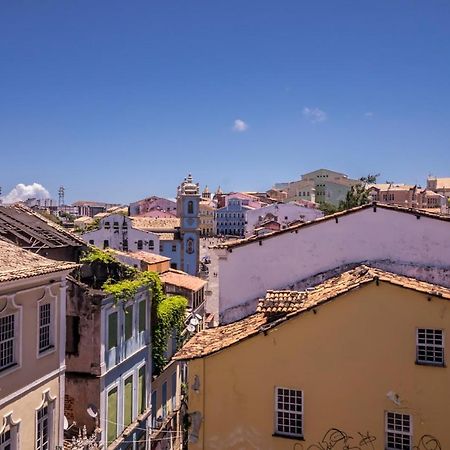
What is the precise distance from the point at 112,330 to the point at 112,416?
12.5 ft

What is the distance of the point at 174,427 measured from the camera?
32.6 metres

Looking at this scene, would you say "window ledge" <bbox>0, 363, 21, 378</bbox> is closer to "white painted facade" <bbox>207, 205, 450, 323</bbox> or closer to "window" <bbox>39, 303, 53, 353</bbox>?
"window" <bbox>39, 303, 53, 353</bbox>

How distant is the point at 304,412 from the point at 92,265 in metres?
15.3

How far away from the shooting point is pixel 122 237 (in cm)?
6838

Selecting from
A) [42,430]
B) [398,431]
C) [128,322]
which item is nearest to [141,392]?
[128,322]

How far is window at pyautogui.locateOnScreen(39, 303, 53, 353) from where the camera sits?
16.9 m

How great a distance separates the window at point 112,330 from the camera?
22500 millimetres

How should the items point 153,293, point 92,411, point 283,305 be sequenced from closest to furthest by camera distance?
point 283,305 → point 92,411 → point 153,293

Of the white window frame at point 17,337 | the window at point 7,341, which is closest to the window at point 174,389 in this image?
the white window frame at point 17,337

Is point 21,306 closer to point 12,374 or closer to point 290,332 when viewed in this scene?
point 12,374

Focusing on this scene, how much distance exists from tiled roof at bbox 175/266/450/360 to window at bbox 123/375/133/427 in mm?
10737

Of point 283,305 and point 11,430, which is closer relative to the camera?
point 283,305

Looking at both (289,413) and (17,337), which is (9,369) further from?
(289,413)

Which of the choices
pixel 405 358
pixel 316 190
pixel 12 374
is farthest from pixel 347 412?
pixel 316 190
